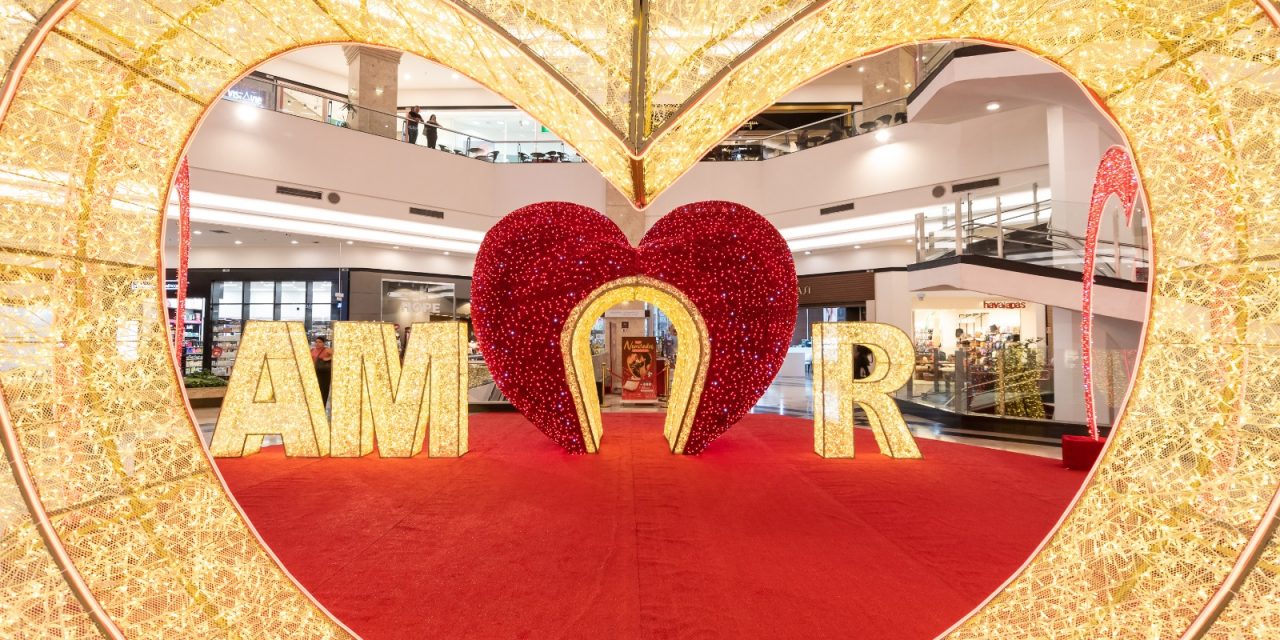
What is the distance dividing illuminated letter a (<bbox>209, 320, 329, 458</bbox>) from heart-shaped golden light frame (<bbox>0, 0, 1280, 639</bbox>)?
138 inches

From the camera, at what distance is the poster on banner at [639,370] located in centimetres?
945

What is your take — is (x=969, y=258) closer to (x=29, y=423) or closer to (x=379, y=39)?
(x=379, y=39)

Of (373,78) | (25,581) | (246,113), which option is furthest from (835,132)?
(25,581)

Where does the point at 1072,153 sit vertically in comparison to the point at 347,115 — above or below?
below

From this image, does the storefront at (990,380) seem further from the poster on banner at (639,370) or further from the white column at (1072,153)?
the poster on banner at (639,370)

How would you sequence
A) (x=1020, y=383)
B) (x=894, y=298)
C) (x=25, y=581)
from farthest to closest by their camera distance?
(x=894, y=298) → (x=1020, y=383) → (x=25, y=581)

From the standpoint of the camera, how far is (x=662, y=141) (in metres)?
2.28

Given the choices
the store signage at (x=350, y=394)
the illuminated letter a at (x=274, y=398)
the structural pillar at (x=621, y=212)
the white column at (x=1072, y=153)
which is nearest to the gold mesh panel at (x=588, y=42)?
the store signage at (x=350, y=394)

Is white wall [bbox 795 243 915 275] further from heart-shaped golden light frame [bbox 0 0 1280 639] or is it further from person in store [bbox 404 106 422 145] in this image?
heart-shaped golden light frame [bbox 0 0 1280 639]

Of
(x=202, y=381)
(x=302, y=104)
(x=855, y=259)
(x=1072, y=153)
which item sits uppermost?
(x=302, y=104)

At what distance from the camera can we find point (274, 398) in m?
4.61

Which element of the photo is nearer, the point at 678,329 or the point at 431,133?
the point at 678,329

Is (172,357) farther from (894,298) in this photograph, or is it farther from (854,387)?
(894,298)

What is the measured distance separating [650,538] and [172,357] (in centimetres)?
207
